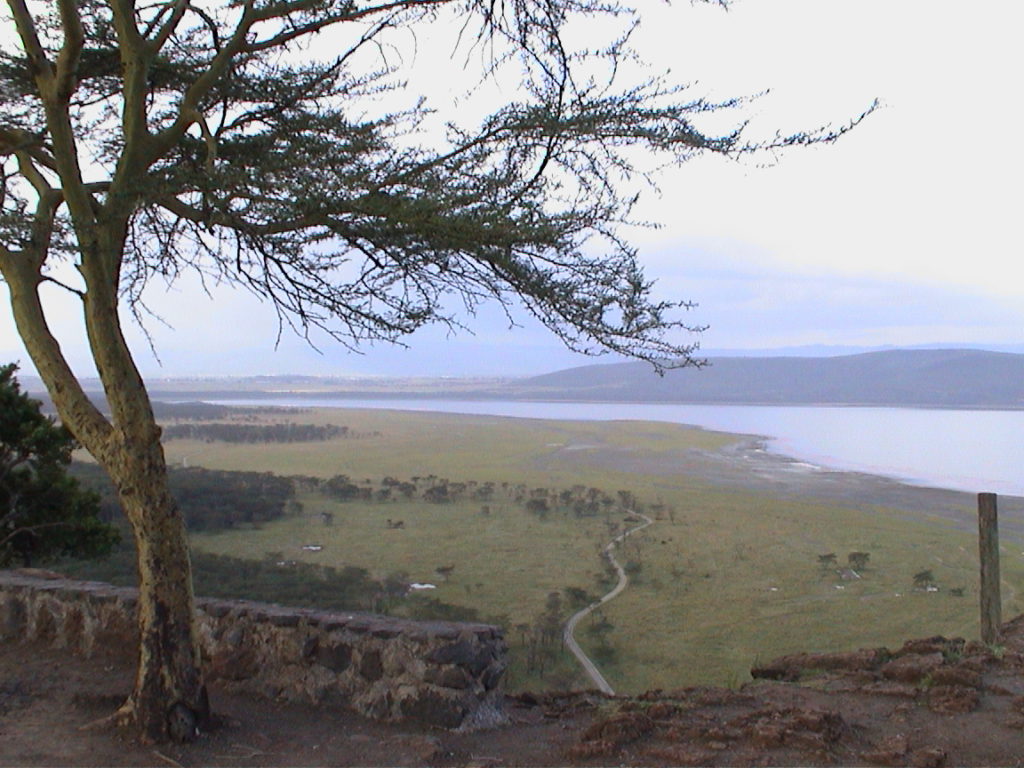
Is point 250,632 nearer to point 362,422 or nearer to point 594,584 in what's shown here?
point 594,584

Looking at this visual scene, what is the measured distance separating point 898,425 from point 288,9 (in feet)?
158

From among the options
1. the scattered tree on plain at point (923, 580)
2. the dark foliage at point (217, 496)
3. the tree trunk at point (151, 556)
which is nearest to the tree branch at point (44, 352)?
the tree trunk at point (151, 556)

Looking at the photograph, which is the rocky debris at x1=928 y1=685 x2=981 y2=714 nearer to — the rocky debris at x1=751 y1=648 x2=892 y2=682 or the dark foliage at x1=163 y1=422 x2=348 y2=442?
the rocky debris at x1=751 y1=648 x2=892 y2=682

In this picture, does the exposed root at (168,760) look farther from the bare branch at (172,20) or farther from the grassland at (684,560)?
the grassland at (684,560)

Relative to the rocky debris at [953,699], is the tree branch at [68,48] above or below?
above

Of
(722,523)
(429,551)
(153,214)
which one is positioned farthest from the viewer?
(722,523)

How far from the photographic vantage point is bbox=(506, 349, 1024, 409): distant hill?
7569 cm

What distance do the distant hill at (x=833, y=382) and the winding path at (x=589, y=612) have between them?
5563 centimetres

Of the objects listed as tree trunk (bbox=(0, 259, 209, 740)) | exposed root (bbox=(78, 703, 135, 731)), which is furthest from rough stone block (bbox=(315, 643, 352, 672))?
exposed root (bbox=(78, 703, 135, 731))

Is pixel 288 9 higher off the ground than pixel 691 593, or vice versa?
pixel 288 9

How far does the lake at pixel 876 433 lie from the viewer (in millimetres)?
27609

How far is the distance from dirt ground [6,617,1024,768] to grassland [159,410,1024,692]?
3.12 meters

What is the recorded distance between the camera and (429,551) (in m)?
16.6

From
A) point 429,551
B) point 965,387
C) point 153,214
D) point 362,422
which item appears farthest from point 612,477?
point 965,387
